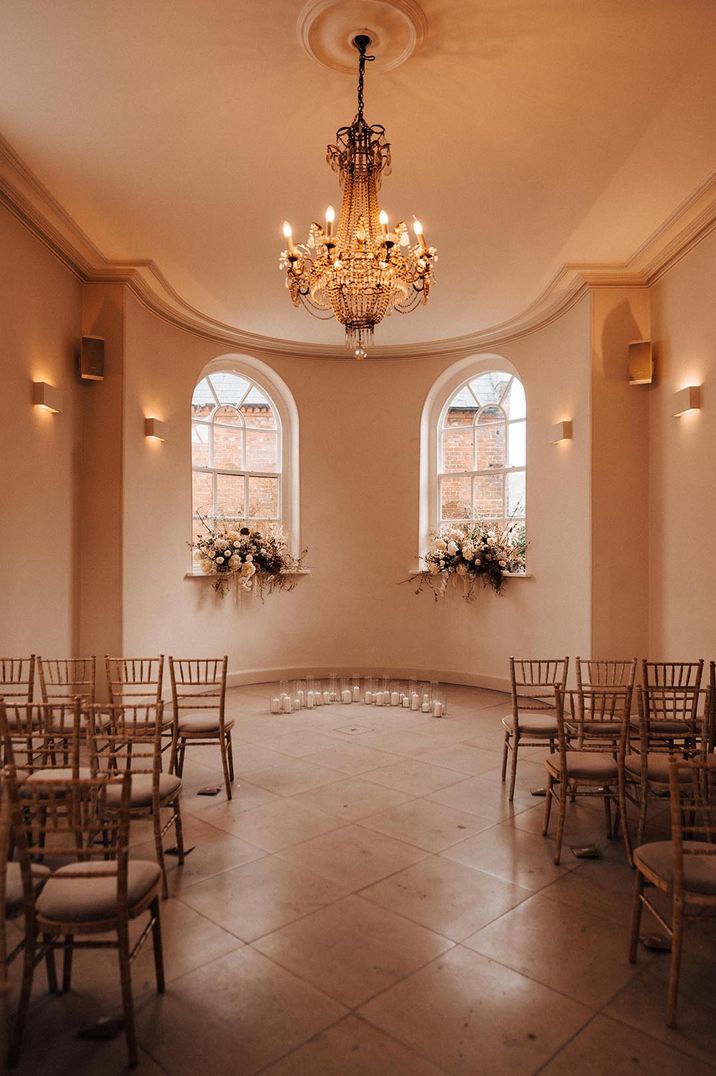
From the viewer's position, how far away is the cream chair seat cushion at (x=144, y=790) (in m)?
3.43

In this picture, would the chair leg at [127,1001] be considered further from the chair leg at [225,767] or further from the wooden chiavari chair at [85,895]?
the chair leg at [225,767]

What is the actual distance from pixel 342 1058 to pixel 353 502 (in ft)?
22.7

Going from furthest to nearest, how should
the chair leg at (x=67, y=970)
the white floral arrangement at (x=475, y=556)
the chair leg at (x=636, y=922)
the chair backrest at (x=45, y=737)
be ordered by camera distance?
the white floral arrangement at (x=475, y=556), the chair backrest at (x=45, y=737), the chair leg at (x=636, y=922), the chair leg at (x=67, y=970)

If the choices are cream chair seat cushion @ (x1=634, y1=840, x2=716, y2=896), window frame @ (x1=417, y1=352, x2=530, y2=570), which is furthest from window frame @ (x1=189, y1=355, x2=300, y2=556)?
cream chair seat cushion @ (x1=634, y1=840, x2=716, y2=896)

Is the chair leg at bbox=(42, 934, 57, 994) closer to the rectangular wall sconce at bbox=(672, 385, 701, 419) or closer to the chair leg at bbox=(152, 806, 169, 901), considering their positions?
the chair leg at bbox=(152, 806, 169, 901)

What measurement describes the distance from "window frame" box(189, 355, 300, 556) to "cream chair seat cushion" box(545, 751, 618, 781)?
17.0ft

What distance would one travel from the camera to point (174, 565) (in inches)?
300

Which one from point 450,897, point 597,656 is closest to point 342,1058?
point 450,897

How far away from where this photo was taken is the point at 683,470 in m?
5.93

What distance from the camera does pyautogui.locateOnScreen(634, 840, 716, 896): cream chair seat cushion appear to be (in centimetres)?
256

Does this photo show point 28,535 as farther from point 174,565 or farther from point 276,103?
point 276,103

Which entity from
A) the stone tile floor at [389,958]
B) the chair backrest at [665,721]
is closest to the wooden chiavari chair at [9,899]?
the stone tile floor at [389,958]

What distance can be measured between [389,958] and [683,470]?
4510mm

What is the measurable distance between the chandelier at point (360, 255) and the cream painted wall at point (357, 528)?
10.4 ft
